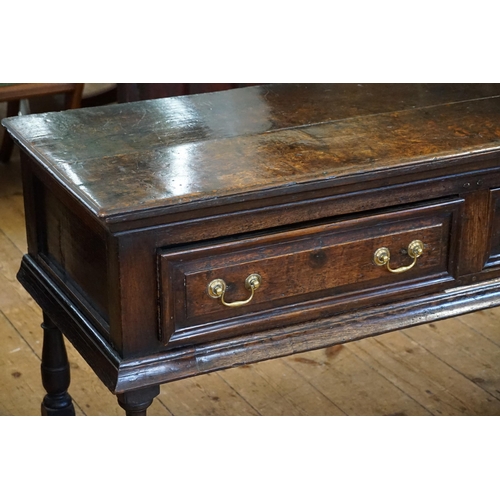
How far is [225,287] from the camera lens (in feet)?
5.73

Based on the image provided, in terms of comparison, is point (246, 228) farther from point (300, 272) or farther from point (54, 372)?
point (54, 372)

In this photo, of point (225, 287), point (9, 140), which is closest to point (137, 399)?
point (225, 287)

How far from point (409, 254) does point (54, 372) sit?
896 mm

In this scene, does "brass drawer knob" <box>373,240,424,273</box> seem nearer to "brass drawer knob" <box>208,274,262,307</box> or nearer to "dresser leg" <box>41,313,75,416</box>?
"brass drawer knob" <box>208,274,262,307</box>

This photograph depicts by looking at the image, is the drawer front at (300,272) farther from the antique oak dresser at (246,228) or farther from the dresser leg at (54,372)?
the dresser leg at (54,372)

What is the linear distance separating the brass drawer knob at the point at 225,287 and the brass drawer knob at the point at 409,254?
247mm

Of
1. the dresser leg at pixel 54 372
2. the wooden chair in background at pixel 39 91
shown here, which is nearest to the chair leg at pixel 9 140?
the wooden chair in background at pixel 39 91

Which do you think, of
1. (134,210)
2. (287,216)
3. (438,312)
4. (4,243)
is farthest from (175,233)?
(4,243)

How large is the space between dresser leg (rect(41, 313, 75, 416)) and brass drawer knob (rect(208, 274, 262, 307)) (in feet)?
1.90

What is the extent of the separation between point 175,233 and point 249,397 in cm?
100

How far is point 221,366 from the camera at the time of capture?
179cm

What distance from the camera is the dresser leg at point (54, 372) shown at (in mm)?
2225

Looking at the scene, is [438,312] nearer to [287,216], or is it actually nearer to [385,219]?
[385,219]

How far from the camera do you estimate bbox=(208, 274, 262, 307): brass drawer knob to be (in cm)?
173
